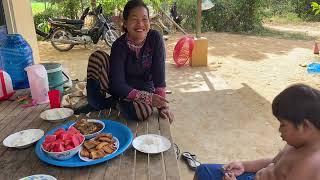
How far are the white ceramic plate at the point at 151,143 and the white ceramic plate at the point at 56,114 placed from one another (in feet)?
2.31

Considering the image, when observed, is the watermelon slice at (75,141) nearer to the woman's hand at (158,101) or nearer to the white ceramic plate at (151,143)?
the white ceramic plate at (151,143)

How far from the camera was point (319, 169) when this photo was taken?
1253 mm

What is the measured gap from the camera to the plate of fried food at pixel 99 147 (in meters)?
1.72

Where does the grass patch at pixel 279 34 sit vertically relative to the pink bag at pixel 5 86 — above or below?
below

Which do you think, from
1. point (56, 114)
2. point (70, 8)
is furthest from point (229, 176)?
point (70, 8)

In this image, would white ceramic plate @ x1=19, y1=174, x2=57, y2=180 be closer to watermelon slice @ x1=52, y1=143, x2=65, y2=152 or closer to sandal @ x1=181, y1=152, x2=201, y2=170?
watermelon slice @ x1=52, y1=143, x2=65, y2=152

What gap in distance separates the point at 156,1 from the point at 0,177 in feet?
28.5

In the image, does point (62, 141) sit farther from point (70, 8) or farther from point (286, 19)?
point (286, 19)

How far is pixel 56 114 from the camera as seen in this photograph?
93.7 inches

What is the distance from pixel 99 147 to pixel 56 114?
29.5 inches

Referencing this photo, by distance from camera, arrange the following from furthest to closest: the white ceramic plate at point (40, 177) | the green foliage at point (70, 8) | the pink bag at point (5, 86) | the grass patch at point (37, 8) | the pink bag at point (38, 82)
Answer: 1. the grass patch at point (37, 8)
2. the green foliage at point (70, 8)
3. the pink bag at point (5, 86)
4. the pink bag at point (38, 82)
5. the white ceramic plate at point (40, 177)

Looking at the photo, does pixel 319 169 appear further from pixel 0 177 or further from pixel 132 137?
pixel 0 177

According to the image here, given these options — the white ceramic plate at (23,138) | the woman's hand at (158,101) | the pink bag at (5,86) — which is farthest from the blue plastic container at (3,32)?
the woman's hand at (158,101)

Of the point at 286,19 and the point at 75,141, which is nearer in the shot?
the point at 75,141
